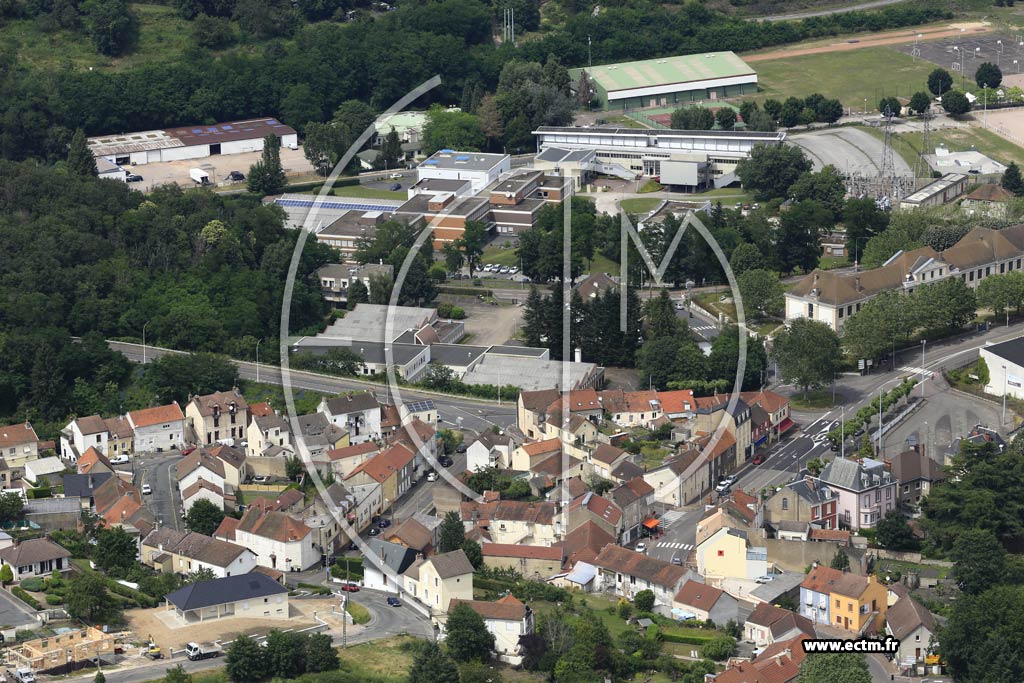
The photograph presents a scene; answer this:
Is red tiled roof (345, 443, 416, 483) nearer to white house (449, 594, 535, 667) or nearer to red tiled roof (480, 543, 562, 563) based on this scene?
red tiled roof (480, 543, 562, 563)

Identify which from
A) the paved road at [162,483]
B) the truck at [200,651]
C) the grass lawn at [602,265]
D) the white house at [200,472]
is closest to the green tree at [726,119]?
the grass lawn at [602,265]

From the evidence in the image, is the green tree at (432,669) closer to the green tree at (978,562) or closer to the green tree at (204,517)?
the green tree at (204,517)

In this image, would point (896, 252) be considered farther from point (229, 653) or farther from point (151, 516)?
point (229, 653)

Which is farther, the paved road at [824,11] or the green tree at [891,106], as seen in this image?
the paved road at [824,11]

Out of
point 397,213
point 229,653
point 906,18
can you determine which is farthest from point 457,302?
point 906,18

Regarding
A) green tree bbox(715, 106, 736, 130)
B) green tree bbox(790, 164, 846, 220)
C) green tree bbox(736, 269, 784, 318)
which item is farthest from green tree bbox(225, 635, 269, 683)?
green tree bbox(715, 106, 736, 130)

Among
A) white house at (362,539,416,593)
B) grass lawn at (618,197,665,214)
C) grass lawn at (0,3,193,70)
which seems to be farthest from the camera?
grass lawn at (0,3,193,70)
